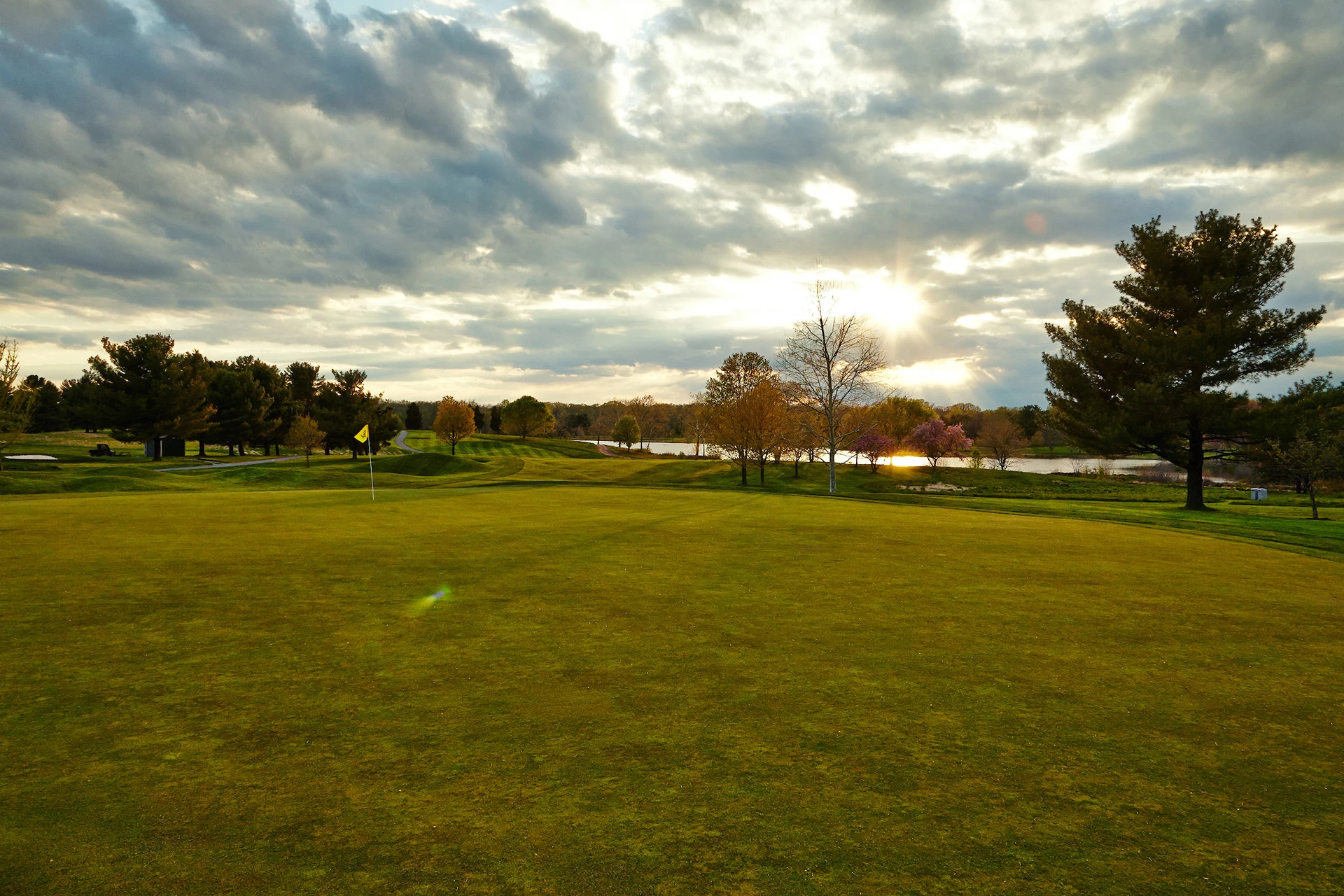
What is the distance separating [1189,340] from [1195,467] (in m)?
7.15

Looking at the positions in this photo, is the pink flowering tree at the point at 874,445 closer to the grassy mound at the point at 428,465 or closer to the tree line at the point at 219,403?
the grassy mound at the point at 428,465

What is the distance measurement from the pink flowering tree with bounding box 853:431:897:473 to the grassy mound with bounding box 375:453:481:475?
3610cm

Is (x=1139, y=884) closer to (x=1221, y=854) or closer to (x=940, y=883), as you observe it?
(x=1221, y=854)

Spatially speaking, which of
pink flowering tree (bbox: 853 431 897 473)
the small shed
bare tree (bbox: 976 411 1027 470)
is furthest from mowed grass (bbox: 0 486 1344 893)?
bare tree (bbox: 976 411 1027 470)

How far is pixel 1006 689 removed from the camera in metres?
7.00

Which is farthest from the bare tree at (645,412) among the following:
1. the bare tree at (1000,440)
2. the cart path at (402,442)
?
the bare tree at (1000,440)

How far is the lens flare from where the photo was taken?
988 cm

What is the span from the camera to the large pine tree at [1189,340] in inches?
1273

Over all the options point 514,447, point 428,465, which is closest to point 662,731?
point 428,465

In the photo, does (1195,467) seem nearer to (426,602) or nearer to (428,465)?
(426,602)

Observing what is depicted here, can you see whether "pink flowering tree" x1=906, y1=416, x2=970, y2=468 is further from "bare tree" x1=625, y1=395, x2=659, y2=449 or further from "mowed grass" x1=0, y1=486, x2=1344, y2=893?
"bare tree" x1=625, y1=395, x2=659, y2=449

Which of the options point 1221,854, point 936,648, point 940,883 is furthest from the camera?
Result: point 936,648

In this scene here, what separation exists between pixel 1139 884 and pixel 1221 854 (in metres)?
0.81

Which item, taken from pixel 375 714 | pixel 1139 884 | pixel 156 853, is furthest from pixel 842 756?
pixel 156 853
